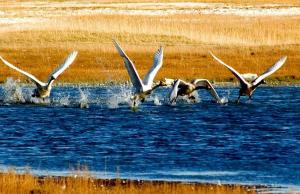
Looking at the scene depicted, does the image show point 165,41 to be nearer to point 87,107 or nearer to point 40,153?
point 87,107

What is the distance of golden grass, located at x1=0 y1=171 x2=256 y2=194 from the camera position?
644 inches

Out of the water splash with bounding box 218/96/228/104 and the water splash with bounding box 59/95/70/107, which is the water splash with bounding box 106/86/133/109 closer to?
the water splash with bounding box 59/95/70/107

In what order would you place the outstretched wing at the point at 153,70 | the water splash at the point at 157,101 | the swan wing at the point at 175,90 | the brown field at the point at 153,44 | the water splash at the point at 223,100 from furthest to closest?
the brown field at the point at 153,44, the water splash at the point at 157,101, the water splash at the point at 223,100, the outstretched wing at the point at 153,70, the swan wing at the point at 175,90

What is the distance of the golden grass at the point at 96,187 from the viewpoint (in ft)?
53.7

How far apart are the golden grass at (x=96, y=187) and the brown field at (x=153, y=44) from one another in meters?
22.5

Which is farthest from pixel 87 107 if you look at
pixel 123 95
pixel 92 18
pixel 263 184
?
pixel 92 18

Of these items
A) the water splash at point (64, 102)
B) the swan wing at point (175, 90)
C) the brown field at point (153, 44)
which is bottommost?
the water splash at point (64, 102)

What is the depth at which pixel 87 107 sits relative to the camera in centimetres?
3272

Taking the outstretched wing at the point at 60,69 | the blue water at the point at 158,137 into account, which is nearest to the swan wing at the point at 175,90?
the blue water at the point at 158,137

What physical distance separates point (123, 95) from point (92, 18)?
3662 cm

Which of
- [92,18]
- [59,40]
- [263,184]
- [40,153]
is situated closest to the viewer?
[263,184]

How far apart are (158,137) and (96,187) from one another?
8703 millimetres

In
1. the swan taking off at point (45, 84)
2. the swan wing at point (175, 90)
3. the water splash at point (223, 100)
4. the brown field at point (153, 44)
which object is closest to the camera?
the swan wing at point (175, 90)

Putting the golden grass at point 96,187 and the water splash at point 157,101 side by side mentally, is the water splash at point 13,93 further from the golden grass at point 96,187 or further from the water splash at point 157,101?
the golden grass at point 96,187
